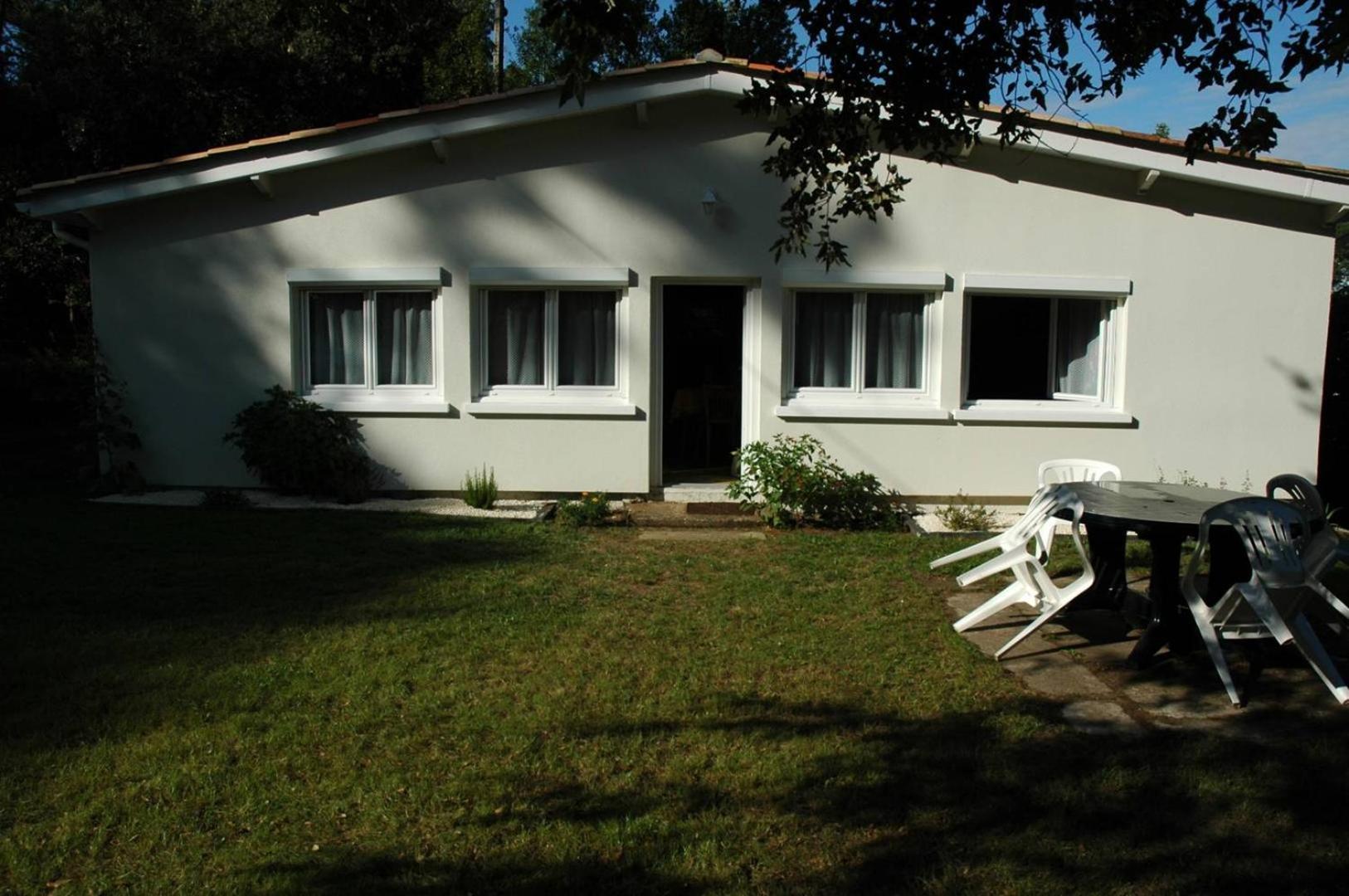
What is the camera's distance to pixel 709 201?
1022 centimetres

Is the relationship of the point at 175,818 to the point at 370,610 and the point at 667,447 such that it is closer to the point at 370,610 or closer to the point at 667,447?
the point at 370,610

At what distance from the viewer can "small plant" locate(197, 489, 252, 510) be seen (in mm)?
10125

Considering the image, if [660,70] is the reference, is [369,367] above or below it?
below

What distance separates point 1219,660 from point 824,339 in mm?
6214

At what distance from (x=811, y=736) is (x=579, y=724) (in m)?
1.06

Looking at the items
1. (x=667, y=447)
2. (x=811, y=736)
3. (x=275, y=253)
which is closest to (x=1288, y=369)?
(x=667, y=447)

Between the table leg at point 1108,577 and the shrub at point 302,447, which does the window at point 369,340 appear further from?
the table leg at point 1108,577

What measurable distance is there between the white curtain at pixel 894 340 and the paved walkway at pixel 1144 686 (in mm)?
4649

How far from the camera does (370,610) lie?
6.56m

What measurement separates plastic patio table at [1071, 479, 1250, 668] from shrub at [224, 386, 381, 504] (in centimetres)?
724

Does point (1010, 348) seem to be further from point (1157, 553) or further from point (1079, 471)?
point (1157, 553)

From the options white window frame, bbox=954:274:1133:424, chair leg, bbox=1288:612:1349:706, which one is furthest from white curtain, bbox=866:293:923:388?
chair leg, bbox=1288:612:1349:706

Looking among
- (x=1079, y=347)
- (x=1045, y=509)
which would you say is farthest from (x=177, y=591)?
(x=1079, y=347)

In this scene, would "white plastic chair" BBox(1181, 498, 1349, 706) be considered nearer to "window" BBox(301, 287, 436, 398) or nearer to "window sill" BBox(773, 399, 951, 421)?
"window sill" BBox(773, 399, 951, 421)
